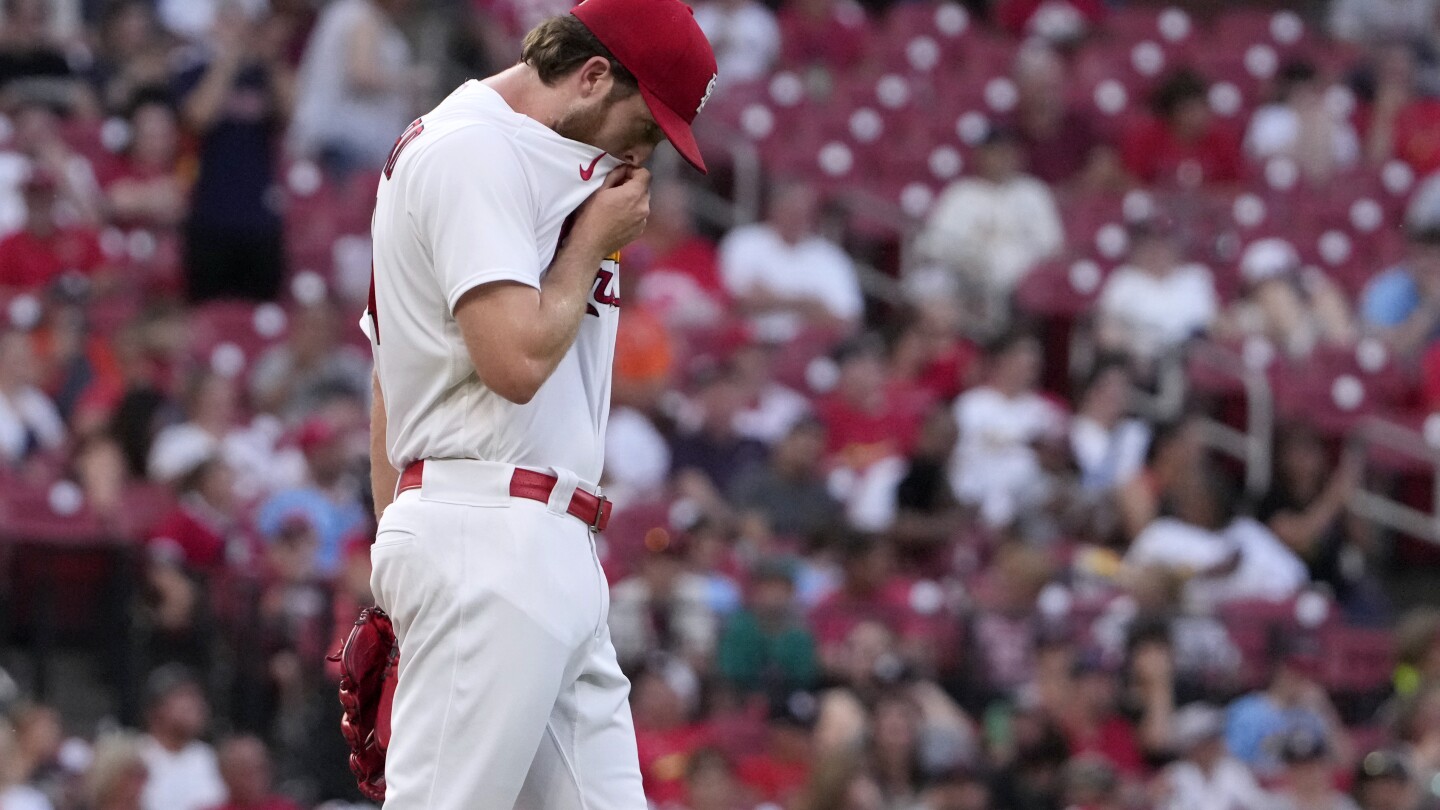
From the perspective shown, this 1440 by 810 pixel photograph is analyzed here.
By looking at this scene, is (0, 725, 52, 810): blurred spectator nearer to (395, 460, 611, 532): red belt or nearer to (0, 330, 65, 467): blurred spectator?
(0, 330, 65, 467): blurred spectator

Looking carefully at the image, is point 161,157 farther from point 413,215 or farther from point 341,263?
point 413,215

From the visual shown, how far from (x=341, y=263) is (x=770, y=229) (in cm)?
242

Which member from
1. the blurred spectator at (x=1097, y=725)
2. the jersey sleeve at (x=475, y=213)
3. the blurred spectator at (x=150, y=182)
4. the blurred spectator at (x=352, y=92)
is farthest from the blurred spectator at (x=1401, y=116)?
the jersey sleeve at (x=475, y=213)

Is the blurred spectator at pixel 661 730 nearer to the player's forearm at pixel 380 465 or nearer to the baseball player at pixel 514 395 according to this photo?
the player's forearm at pixel 380 465

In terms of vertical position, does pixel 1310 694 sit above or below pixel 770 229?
below

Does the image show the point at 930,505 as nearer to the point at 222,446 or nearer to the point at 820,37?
the point at 222,446

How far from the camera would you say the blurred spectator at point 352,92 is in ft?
38.1

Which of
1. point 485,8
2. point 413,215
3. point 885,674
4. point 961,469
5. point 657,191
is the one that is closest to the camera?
point 413,215

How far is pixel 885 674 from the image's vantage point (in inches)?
342

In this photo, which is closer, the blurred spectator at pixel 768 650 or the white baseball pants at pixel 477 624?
the white baseball pants at pixel 477 624

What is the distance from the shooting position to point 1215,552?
10211 mm

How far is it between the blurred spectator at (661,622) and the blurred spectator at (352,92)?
3.63 meters

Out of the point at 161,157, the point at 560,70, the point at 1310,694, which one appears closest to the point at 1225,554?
the point at 1310,694

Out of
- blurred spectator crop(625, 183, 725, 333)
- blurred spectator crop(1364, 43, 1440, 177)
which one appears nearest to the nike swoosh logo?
blurred spectator crop(625, 183, 725, 333)
